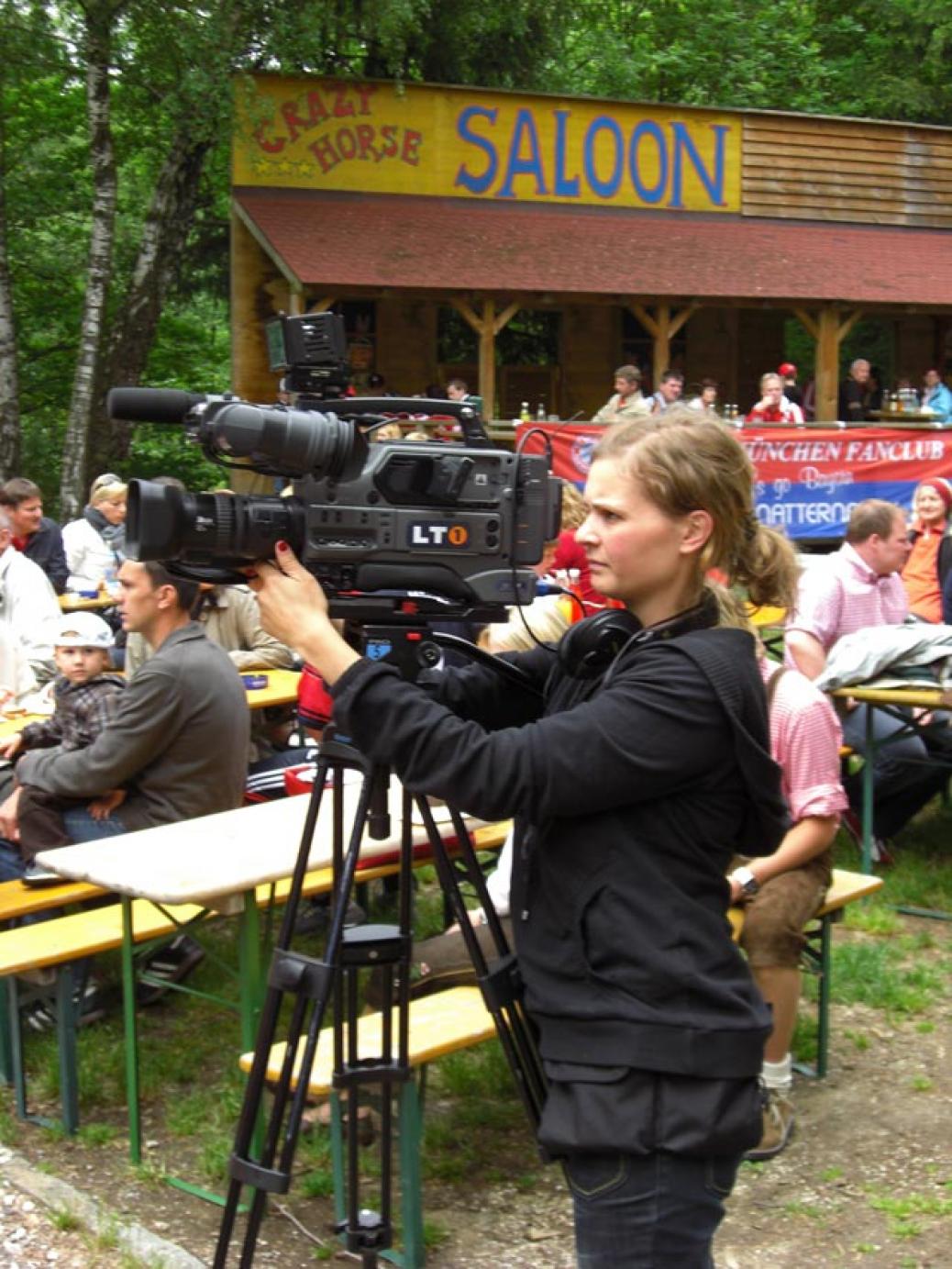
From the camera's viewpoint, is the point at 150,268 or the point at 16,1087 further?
the point at 150,268

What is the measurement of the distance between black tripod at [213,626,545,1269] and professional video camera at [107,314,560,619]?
0.11 metres

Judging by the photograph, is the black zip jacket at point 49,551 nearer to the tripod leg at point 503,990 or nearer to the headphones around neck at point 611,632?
the tripod leg at point 503,990

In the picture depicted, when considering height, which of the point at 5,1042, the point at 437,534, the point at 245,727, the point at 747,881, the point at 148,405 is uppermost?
the point at 148,405

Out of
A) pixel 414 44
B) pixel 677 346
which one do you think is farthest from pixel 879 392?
pixel 414 44

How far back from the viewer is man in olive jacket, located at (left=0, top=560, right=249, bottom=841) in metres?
4.68

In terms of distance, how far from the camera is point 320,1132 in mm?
4164

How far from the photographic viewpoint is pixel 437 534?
228cm

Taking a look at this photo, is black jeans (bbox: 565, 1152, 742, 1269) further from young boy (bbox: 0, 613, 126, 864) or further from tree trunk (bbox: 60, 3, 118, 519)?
tree trunk (bbox: 60, 3, 118, 519)

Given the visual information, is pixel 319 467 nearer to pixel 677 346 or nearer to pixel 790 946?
pixel 790 946

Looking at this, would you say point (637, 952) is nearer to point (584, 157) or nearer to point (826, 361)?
point (584, 157)

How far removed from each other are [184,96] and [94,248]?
1857mm

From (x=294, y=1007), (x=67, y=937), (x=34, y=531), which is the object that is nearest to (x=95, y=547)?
(x=34, y=531)

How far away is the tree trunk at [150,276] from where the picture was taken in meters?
18.0

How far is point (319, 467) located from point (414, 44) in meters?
20.3
